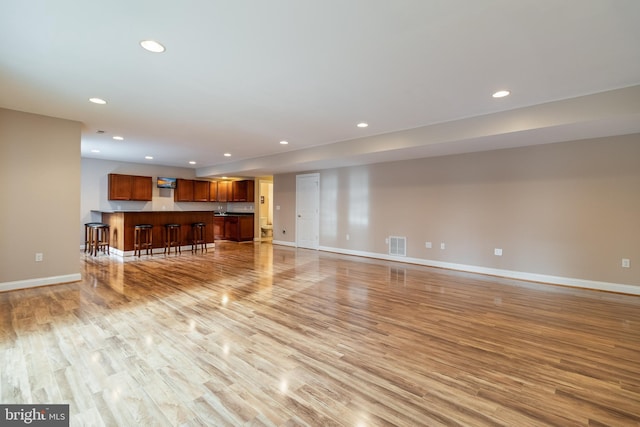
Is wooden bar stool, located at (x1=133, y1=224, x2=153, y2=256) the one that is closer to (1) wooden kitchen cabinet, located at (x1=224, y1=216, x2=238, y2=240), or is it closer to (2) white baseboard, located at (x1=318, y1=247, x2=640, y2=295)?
(1) wooden kitchen cabinet, located at (x1=224, y1=216, x2=238, y2=240)

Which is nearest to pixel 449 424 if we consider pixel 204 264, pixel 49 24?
pixel 49 24

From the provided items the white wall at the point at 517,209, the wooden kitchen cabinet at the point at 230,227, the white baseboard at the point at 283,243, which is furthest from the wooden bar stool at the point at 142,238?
the white wall at the point at 517,209

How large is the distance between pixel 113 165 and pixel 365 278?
324 inches

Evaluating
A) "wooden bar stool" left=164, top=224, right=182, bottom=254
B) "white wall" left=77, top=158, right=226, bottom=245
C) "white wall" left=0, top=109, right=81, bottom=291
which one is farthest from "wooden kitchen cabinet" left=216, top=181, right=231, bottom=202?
"white wall" left=0, top=109, right=81, bottom=291

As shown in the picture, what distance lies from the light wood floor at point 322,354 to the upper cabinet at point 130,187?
481cm

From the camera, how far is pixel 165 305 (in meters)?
3.52

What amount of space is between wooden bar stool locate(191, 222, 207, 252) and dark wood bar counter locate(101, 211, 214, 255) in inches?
4.4

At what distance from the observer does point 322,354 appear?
7.85 feet

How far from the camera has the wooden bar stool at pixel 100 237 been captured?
274 inches

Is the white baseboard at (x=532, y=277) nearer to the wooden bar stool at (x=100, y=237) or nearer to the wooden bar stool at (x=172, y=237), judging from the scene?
the wooden bar stool at (x=172, y=237)

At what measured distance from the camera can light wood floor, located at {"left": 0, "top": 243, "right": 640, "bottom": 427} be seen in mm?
1741

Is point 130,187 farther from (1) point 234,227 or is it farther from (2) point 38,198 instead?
(2) point 38,198

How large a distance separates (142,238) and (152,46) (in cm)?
590

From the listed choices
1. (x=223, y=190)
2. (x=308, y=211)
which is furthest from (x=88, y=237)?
(x=308, y=211)
